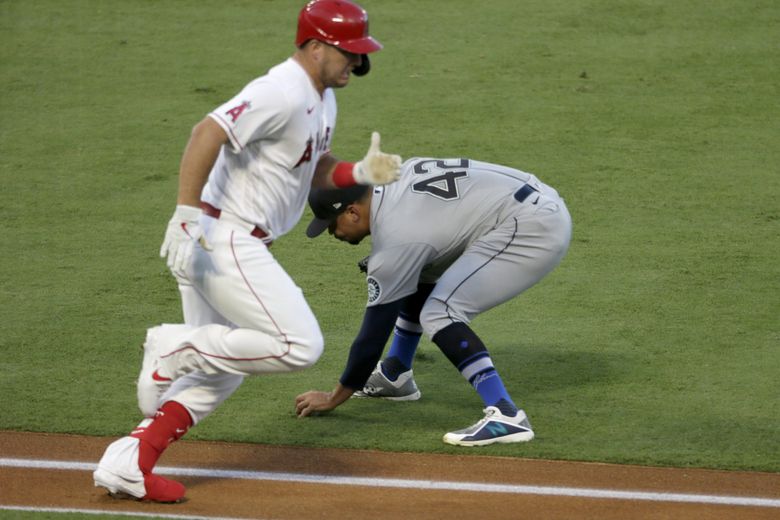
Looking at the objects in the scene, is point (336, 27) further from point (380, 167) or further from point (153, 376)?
point (153, 376)

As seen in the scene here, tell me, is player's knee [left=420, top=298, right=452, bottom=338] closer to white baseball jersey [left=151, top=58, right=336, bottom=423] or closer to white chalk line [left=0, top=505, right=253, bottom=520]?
white baseball jersey [left=151, top=58, right=336, bottom=423]

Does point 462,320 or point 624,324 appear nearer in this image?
point 462,320

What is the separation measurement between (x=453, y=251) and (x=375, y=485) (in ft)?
3.96

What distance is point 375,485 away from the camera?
480cm

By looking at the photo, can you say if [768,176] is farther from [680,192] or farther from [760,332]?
[760,332]

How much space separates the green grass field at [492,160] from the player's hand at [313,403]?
7 centimetres

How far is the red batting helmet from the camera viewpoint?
4.51 meters

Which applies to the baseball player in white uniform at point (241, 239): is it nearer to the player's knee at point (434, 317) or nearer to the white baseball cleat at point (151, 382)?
the white baseball cleat at point (151, 382)

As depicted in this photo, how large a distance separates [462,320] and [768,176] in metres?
4.54

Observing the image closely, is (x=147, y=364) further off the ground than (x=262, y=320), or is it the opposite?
(x=262, y=320)

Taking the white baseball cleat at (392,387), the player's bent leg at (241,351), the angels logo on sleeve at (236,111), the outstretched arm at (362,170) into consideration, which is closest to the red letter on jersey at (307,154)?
the outstretched arm at (362,170)

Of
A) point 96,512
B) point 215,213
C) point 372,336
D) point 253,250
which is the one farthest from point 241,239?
point 96,512

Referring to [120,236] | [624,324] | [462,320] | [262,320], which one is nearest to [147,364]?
[262,320]

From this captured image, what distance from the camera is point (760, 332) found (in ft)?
21.5
